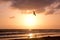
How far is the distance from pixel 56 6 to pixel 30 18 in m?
0.45

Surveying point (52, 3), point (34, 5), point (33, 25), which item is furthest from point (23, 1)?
point (33, 25)

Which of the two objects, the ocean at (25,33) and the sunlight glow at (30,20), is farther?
the ocean at (25,33)

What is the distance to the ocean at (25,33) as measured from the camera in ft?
7.08

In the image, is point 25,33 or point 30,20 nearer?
point 30,20

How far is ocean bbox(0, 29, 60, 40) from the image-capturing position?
2158 millimetres

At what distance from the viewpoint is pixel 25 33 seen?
2.21 meters

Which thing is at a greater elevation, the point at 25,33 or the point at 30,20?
the point at 30,20

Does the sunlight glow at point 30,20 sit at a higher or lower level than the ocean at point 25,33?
higher

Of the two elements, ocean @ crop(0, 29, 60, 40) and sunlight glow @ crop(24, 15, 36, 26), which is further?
ocean @ crop(0, 29, 60, 40)

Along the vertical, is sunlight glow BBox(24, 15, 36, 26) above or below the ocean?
above

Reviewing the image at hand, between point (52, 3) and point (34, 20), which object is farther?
point (34, 20)

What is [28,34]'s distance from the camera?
87.3 inches

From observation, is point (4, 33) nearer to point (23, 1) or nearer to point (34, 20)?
point (34, 20)

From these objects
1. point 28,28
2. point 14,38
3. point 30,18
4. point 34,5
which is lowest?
point 14,38
